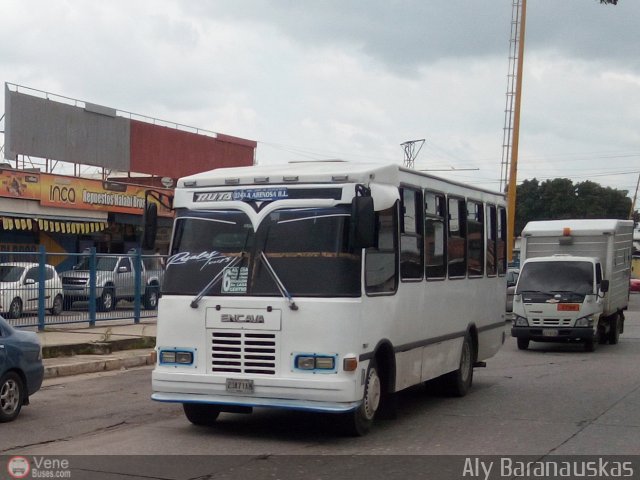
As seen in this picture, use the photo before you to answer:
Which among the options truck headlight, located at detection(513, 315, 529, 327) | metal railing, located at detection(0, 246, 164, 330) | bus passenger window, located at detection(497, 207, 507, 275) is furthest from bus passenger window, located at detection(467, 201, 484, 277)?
metal railing, located at detection(0, 246, 164, 330)

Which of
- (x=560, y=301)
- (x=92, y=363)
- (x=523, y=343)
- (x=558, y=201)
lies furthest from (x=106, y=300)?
(x=558, y=201)

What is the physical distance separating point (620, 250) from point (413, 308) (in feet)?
49.8

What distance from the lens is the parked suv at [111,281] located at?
2073 cm

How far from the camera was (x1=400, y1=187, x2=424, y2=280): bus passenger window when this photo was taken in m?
10.6

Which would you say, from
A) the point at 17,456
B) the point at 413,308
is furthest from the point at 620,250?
the point at 17,456

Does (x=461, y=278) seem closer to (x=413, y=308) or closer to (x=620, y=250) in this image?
(x=413, y=308)

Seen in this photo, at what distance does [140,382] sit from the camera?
15078mm

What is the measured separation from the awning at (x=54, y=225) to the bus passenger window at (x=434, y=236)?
24.2 meters

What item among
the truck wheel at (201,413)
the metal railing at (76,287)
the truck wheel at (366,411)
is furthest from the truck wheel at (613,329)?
the truck wheel at (201,413)

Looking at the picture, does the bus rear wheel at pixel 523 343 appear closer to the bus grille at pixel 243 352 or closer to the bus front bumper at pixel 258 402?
the bus front bumper at pixel 258 402

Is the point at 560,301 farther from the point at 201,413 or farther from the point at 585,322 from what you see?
the point at 201,413

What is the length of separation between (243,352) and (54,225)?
1082 inches

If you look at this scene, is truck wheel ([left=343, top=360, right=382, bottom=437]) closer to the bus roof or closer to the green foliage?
the bus roof

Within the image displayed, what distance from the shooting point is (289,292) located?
9.43m
